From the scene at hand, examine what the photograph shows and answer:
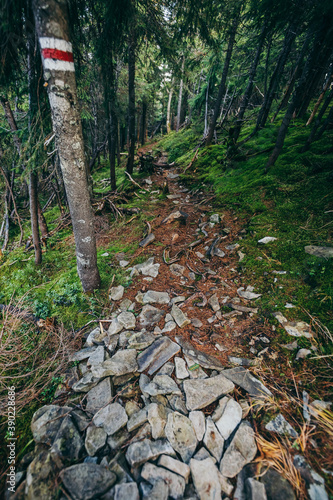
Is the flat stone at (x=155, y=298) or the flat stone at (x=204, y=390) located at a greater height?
the flat stone at (x=155, y=298)

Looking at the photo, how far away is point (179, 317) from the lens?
3.26 meters

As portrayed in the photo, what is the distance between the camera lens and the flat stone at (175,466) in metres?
1.75

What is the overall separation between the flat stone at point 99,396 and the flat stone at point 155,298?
1430 mm

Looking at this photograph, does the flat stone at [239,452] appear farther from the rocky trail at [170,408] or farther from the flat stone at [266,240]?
the flat stone at [266,240]

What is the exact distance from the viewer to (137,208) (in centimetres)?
707

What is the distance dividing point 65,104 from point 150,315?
347cm

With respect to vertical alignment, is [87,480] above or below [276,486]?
below

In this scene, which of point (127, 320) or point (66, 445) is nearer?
point (66, 445)

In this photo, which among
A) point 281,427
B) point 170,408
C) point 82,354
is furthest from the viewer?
point 82,354

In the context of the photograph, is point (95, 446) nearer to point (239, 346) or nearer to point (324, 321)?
point (239, 346)

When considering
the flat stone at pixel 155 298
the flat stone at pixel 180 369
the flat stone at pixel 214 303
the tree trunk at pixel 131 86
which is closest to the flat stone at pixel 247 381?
the flat stone at pixel 180 369

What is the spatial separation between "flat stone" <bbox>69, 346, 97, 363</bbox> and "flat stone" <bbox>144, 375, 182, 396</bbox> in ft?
3.41

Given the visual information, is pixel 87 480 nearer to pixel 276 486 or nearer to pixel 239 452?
pixel 239 452

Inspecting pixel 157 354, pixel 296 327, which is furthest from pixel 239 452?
pixel 296 327
